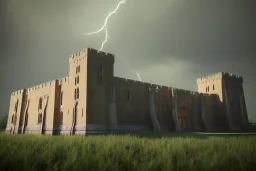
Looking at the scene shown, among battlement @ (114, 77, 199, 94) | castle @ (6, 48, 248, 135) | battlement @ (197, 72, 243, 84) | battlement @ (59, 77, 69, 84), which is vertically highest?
battlement @ (197, 72, 243, 84)

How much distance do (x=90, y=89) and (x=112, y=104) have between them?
11.6 feet

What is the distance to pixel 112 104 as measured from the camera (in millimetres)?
26516

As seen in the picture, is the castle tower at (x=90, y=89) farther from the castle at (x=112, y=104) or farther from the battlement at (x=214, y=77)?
the battlement at (x=214, y=77)

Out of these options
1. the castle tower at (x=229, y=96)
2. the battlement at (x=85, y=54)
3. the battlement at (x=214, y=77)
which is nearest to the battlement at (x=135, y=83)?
the battlement at (x=85, y=54)

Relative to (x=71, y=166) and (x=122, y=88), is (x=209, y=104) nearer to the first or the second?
(x=122, y=88)

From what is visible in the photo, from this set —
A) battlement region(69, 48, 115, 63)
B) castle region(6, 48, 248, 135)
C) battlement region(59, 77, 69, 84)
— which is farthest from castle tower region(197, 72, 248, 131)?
battlement region(59, 77, 69, 84)

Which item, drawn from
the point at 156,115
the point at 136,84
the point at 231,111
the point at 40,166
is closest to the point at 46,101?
the point at 136,84

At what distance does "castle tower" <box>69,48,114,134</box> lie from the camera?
24453 mm

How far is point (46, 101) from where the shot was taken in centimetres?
3180

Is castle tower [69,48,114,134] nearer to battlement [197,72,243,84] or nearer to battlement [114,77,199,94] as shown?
battlement [114,77,199,94]

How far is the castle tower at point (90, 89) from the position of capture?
2445cm

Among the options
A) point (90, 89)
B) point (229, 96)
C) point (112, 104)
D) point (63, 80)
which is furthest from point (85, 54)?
point (229, 96)

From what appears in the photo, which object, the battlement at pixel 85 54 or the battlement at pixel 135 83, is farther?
the battlement at pixel 135 83

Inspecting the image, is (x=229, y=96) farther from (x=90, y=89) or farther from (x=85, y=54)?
(x=85, y=54)
